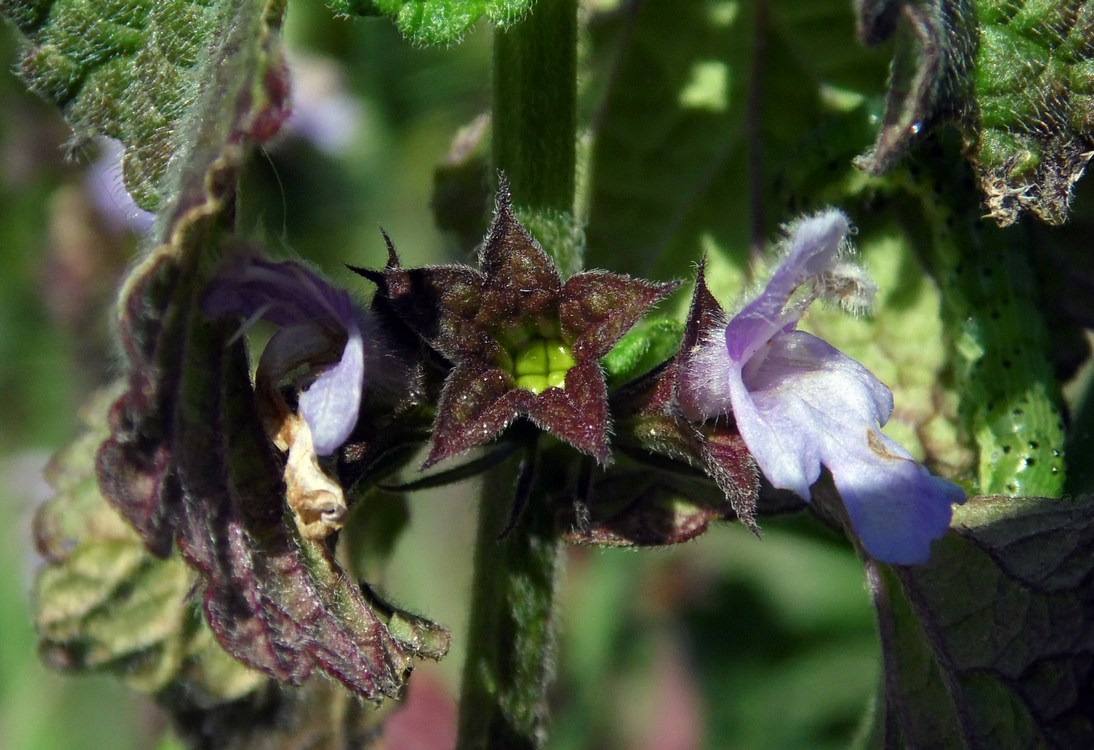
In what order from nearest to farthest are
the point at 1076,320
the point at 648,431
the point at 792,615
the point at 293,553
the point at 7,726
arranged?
the point at 293,553, the point at 648,431, the point at 1076,320, the point at 7,726, the point at 792,615

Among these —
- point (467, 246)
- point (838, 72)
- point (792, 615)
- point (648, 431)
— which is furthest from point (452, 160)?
point (792, 615)

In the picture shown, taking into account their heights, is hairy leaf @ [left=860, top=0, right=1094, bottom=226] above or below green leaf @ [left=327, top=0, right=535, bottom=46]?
below

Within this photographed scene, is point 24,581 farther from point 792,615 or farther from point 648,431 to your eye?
point 648,431

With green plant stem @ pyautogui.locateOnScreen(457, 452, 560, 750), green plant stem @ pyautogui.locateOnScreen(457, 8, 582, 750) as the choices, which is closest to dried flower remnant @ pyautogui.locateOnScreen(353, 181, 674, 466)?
green plant stem @ pyautogui.locateOnScreen(457, 8, 582, 750)

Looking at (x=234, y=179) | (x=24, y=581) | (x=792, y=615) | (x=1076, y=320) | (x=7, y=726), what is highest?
(x=234, y=179)

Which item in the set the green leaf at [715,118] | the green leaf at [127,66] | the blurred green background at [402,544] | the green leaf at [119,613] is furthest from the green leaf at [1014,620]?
the blurred green background at [402,544]

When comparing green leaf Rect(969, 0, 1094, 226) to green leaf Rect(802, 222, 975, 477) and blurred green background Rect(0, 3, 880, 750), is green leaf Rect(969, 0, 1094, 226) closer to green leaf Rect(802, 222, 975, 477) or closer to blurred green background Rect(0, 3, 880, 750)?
green leaf Rect(802, 222, 975, 477)

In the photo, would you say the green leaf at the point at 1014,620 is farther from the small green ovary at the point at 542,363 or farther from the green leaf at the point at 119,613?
the green leaf at the point at 119,613
